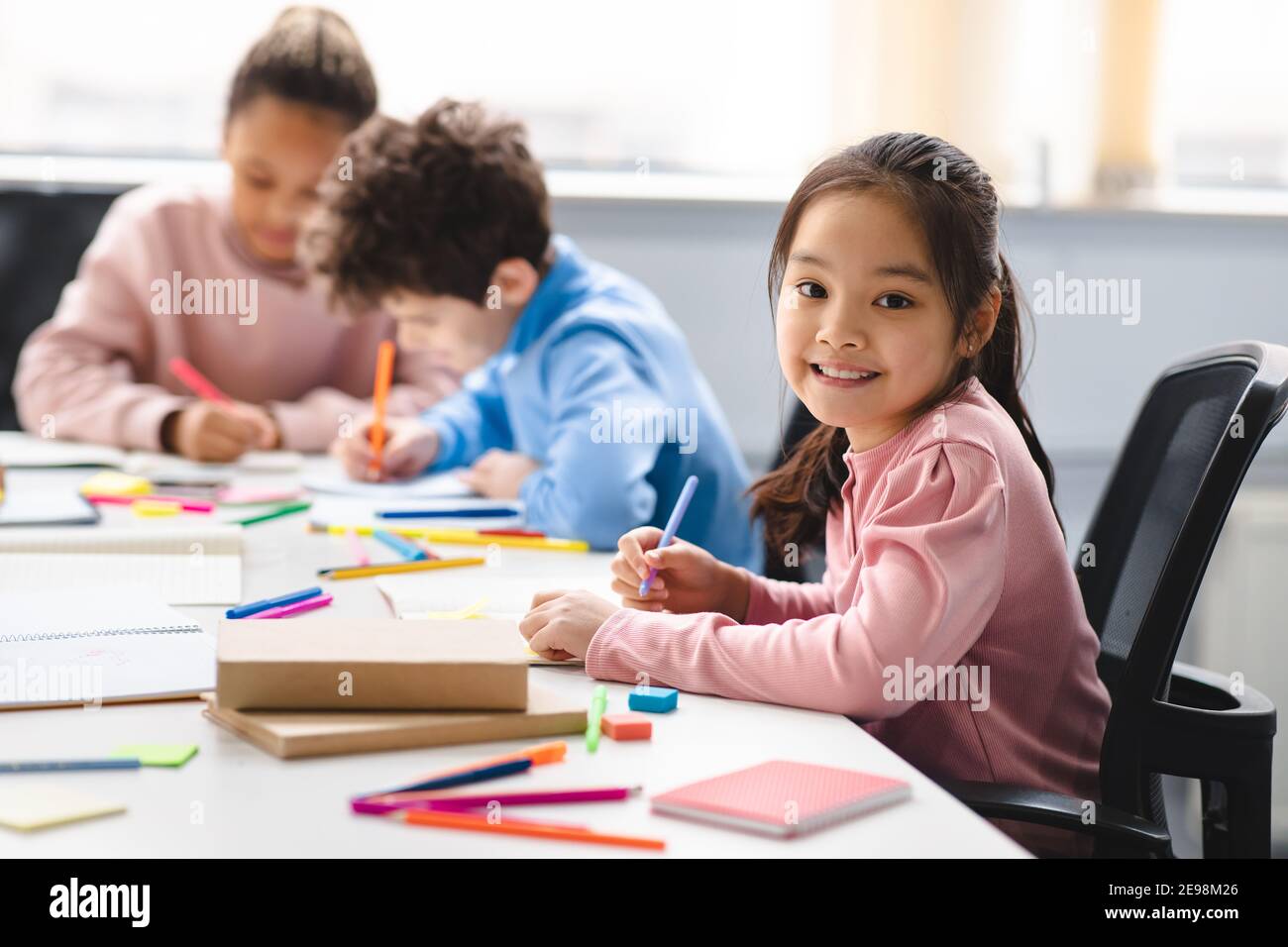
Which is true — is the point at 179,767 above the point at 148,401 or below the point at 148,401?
A: below

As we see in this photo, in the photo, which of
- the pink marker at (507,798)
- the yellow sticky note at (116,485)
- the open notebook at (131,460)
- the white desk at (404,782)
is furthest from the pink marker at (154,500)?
the pink marker at (507,798)

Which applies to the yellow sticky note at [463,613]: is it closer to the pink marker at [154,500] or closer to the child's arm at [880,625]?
the child's arm at [880,625]

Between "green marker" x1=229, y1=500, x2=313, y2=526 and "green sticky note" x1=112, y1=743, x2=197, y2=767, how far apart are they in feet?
2.35

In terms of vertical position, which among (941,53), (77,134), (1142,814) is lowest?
(1142,814)

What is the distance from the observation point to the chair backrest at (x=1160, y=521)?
95 centimetres

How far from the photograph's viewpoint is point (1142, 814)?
3.20ft

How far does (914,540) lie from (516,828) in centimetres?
35

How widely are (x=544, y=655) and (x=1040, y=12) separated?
207cm

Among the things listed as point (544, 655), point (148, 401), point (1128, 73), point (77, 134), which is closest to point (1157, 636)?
point (544, 655)

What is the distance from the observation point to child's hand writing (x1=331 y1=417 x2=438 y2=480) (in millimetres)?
1746

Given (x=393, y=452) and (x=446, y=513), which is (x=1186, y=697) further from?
(x=393, y=452)

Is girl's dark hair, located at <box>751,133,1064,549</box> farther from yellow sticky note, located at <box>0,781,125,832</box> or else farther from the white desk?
yellow sticky note, located at <box>0,781,125,832</box>
